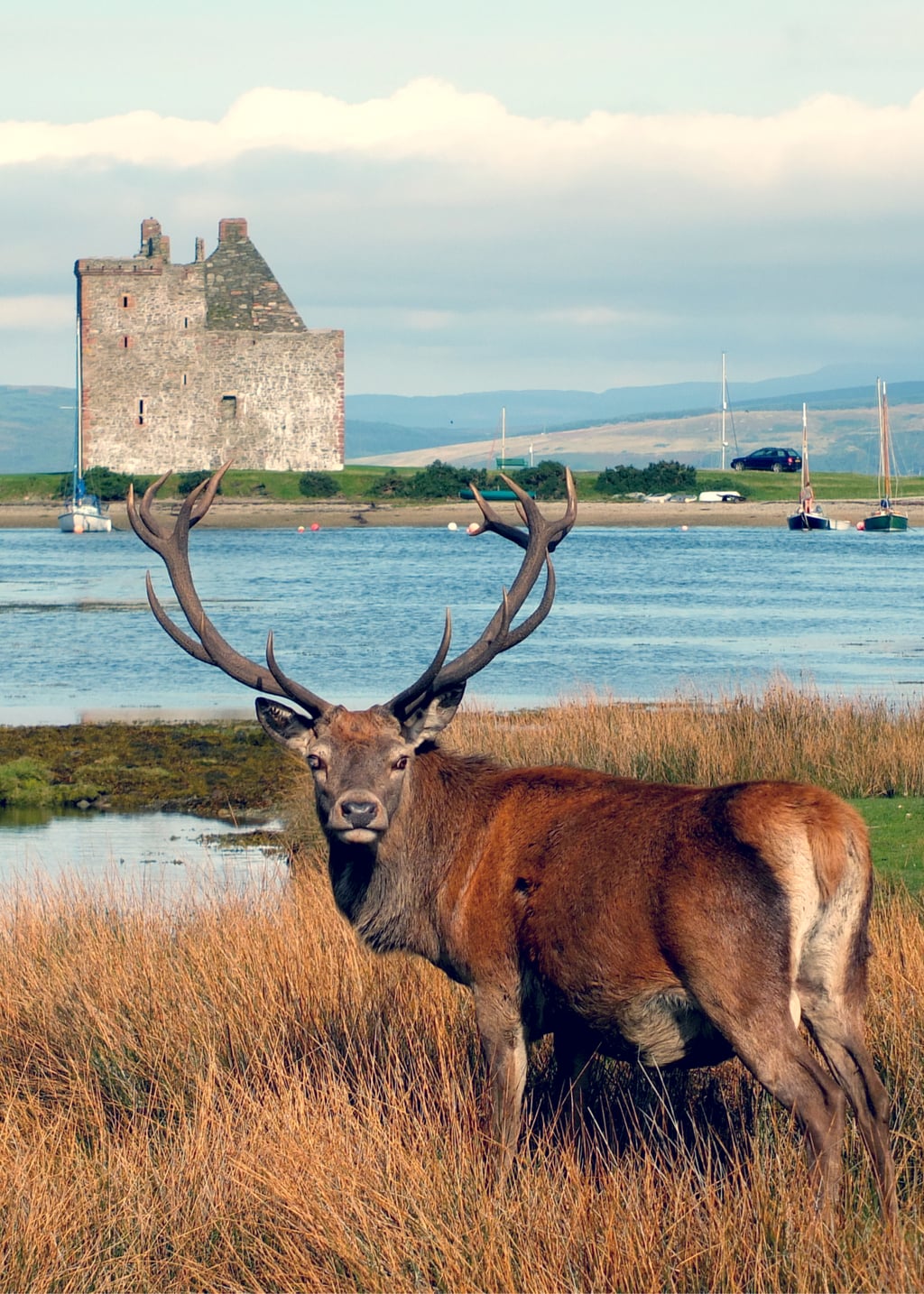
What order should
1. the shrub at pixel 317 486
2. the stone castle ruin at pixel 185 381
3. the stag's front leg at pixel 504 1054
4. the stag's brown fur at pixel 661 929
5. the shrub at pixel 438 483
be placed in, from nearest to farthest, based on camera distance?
the stag's brown fur at pixel 661 929 → the stag's front leg at pixel 504 1054 → the shrub at pixel 317 486 → the shrub at pixel 438 483 → the stone castle ruin at pixel 185 381

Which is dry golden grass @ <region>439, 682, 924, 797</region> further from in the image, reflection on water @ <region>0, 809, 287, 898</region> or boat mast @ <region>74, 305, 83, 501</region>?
boat mast @ <region>74, 305, 83, 501</region>

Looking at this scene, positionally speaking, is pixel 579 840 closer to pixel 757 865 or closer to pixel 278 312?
pixel 757 865

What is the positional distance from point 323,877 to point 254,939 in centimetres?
166

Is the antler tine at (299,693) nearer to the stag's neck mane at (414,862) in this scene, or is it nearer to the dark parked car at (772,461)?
the stag's neck mane at (414,862)

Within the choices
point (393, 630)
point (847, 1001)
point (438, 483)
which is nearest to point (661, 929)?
point (847, 1001)

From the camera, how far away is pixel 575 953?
192 inches

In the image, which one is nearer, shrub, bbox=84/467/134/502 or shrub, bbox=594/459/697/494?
shrub, bbox=84/467/134/502

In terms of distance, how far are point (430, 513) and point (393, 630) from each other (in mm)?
38094

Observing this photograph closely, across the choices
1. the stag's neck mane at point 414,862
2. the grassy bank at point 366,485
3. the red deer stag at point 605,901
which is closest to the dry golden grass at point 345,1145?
the red deer stag at point 605,901

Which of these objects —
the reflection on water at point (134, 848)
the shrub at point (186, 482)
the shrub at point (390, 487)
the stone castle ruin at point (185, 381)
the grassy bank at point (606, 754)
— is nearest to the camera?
the reflection on water at point (134, 848)

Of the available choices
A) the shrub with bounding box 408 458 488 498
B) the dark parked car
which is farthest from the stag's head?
the dark parked car

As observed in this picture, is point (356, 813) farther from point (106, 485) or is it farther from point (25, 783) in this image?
point (106, 485)

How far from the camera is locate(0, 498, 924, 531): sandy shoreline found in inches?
2712

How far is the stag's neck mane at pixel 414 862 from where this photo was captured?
18.4 ft
